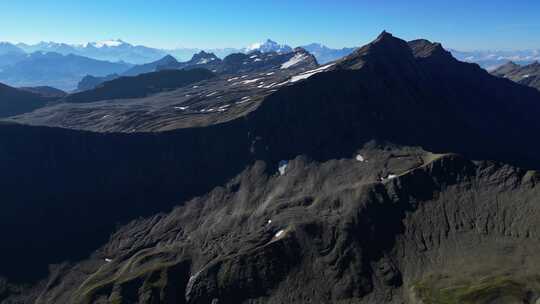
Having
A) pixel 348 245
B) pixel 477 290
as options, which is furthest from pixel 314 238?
pixel 477 290

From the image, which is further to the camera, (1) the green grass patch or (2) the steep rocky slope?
(2) the steep rocky slope

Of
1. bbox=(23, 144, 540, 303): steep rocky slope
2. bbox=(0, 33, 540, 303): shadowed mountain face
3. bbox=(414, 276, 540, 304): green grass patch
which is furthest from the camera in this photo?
bbox=(0, 33, 540, 303): shadowed mountain face

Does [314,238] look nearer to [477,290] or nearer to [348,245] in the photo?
[348,245]

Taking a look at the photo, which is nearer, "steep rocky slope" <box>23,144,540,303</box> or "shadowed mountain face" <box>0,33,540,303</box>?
"steep rocky slope" <box>23,144,540,303</box>

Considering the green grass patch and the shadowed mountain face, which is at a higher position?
the shadowed mountain face

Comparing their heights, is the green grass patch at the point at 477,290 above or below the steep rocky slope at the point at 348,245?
below

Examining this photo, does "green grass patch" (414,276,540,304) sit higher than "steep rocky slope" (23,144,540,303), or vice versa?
"steep rocky slope" (23,144,540,303)

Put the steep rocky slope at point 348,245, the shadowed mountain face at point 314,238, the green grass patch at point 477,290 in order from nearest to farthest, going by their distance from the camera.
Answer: the green grass patch at point 477,290 < the steep rocky slope at point 348,245 < the shadowed mountain face at point 314,238

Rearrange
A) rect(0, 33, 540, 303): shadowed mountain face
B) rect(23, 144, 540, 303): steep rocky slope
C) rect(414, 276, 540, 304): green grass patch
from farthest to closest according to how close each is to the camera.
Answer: rect(0, 33, 540, 303): shadowed mountain face → rect(23, 144, 540, 303): steep rocky slope → rect(414, 276, 540, 304): green grass patch

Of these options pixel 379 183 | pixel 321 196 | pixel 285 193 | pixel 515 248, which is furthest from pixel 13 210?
pixel 515 248

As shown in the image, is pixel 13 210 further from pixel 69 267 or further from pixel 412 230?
pixel 412 230

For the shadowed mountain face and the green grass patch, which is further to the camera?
the shadowed mountain face

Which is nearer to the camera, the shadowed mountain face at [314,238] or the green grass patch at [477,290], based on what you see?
the green grass patch at [477,290]
